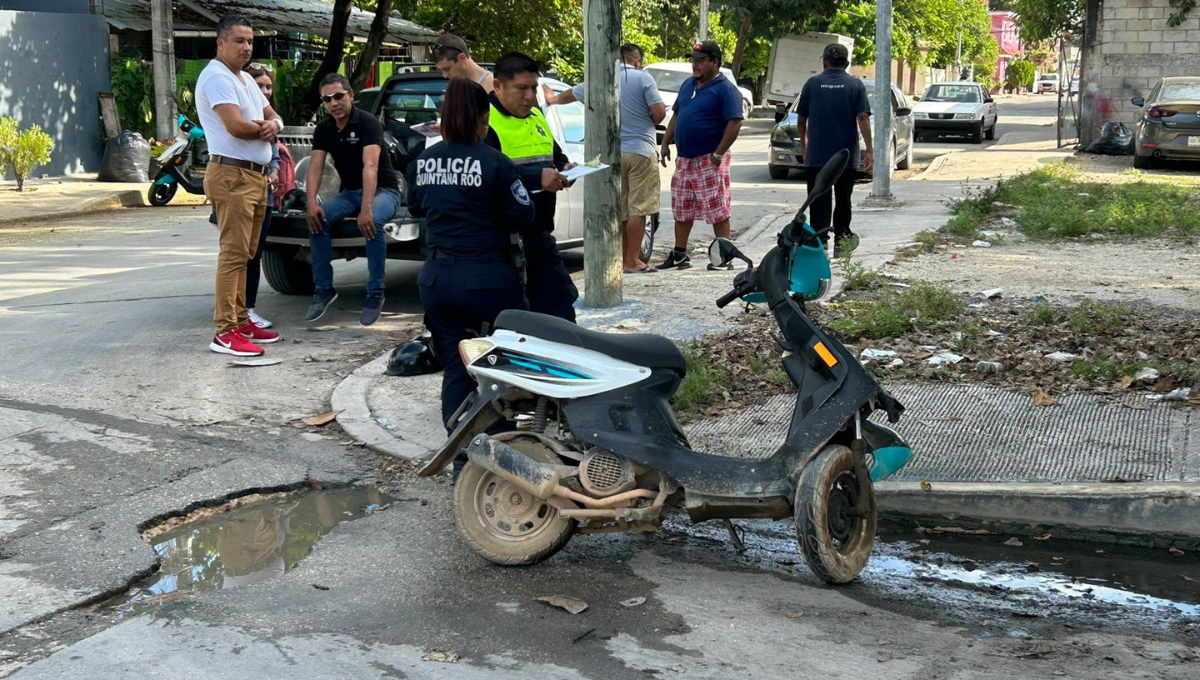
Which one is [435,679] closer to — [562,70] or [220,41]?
[220,41]

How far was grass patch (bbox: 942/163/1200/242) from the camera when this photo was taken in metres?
12.7

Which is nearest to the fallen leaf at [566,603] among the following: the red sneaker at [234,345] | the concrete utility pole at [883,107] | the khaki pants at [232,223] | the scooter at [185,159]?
the red sneaker at [234,345]

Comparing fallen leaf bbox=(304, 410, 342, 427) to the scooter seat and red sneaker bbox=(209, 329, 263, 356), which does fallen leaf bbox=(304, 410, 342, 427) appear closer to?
red sneaker bbox=(209, 329, 263, 356)

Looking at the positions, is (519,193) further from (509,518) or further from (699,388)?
(699,388)

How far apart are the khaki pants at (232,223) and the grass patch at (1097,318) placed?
5291 mm

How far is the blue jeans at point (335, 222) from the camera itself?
8898 mm

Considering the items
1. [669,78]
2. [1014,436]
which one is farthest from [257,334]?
[669,78]

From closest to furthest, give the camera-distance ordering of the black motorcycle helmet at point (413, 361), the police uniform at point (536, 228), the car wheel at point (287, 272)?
the police uniform at point (536, 228) < the black motorcycle helmet at point (413, 361) < the car wheel at point (287, 272)

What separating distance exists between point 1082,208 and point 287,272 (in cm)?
906

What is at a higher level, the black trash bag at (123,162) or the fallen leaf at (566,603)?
the black trash bag at (123,162)

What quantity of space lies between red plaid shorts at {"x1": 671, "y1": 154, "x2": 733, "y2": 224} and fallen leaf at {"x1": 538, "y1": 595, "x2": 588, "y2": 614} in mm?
6635

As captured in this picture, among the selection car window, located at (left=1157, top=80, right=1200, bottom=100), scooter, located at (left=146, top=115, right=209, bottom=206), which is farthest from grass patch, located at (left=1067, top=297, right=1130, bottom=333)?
car window, located at (left=1157, top=80, right=1200, bottom=100)

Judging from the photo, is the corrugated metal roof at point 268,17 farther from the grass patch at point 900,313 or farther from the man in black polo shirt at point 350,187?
Answer: the grass patch at point 900,313

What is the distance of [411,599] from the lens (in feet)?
14.5
